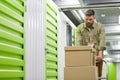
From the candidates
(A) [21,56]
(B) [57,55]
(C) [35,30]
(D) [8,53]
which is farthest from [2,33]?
(B) [57,55]

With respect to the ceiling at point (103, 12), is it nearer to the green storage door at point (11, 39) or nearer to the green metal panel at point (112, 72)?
the green storage door at point (11, 39)

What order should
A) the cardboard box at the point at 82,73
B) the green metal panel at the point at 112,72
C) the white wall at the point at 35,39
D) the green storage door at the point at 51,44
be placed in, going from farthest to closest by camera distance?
the green metal panel at the point at 112,72
the green storage door at the point at 51,44
the cardboard box at the point at 82,73
the white wall at the point at 35,39

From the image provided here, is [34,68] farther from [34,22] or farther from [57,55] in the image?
[57,55]

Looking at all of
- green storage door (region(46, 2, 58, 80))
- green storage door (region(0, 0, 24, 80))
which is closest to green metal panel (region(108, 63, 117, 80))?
green storage door (region(46, 2, 58, 80))

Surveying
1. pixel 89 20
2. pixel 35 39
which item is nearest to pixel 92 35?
pixel 89 20

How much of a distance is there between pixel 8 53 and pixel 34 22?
1.04 metres

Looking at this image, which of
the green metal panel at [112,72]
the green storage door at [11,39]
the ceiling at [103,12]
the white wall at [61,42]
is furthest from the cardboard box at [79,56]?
the green metal panel at [112,72]

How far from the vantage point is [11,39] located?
3064 mm

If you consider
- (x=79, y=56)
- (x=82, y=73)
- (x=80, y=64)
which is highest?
(x=79, y=56)

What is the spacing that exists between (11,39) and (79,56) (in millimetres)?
1508

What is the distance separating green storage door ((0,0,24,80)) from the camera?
9.39 ft

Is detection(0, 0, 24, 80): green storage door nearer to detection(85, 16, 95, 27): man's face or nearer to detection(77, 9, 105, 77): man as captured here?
detection(85, 16, 95, 27): man's face

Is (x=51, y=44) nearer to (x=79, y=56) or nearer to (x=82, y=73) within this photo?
(x=79, y=56)

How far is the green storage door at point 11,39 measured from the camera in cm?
286
